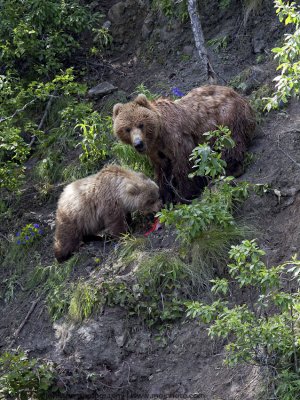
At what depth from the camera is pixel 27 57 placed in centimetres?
1226

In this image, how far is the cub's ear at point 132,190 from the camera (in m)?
9.59

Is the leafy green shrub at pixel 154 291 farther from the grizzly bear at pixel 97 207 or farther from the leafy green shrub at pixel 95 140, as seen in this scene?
the leafy green shrub at pixel 95 140

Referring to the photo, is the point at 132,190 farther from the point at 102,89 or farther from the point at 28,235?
the point at 102,89

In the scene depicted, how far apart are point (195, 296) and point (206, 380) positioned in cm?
104

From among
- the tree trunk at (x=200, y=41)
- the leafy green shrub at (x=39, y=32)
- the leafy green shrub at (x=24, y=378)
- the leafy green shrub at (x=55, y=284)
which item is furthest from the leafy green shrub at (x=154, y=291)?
the leafy green shrub at (x=39, y=32)

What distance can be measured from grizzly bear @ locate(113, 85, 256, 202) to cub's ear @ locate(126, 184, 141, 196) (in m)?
0.33

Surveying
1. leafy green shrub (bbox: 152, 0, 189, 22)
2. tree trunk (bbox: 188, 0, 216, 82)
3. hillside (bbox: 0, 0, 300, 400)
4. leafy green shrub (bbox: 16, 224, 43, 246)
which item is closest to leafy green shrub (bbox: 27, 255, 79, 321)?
hillside (bbox: 0, 0, 300, 400)

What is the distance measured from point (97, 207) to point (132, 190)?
17.9 inches

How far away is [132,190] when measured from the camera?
9.59 metres

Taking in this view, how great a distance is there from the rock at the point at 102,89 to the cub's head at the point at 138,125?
2.48m

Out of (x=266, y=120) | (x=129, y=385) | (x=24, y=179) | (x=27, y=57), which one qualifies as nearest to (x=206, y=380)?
(x=129, y=385)

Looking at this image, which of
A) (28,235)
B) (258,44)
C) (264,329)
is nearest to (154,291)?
(264,329)

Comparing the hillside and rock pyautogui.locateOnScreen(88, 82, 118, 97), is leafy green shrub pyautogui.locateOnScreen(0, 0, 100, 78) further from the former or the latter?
the hillside

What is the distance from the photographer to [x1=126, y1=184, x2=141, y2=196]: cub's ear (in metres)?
9.59
